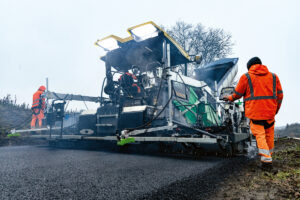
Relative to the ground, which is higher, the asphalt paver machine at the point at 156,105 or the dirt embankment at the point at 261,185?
the asphalt paver machine at the point at 156,105

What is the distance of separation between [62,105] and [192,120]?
3233 mm

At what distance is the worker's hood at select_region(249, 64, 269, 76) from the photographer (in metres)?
2.79

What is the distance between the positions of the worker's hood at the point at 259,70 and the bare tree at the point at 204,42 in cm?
1338

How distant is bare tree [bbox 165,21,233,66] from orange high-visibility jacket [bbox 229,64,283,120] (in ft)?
44.0

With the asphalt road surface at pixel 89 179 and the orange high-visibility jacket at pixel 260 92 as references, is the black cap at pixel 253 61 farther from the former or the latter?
the asphalt road surface at pixel 89 179

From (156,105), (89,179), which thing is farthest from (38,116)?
(89,179)

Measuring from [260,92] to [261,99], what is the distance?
0.09 meters

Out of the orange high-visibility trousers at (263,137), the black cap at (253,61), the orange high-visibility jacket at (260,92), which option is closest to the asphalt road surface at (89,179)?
Result: the orange high-visibility trousers at (263,137)

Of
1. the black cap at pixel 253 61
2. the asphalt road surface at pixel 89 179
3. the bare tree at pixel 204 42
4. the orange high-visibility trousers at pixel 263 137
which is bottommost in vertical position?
the asphalt road surface at pixel 89 179

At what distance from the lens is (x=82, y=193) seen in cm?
168

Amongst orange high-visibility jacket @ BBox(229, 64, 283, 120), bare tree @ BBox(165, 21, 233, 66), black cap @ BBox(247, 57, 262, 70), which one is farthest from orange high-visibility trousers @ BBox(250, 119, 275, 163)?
bare tree @ BBox(165, 21, 233, 66)

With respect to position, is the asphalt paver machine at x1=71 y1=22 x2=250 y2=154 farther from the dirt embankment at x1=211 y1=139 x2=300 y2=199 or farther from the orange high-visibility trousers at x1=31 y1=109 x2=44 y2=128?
the orange high-visibility trousers at x1=31 y1=109 x2=44 y2=128

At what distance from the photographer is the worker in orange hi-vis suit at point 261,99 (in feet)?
8.70

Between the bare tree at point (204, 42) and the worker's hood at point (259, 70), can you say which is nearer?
the worker's hood at point (259, 70)
